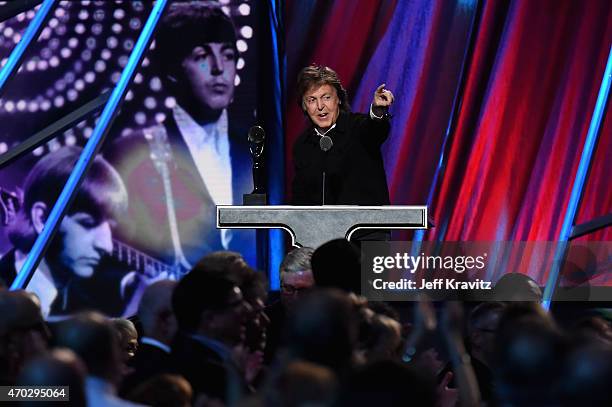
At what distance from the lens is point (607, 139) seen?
7070 mm

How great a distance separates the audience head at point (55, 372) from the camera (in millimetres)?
2221

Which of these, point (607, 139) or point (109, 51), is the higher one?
point (109, 51)

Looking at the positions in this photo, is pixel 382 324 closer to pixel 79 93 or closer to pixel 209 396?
pixel 209 396

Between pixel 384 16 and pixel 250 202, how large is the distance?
290 cm

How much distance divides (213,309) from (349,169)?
A: 1963mm

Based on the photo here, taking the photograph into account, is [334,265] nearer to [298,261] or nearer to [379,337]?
[298,261]

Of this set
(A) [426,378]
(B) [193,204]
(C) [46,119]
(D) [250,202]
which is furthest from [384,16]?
(A) [426,378]

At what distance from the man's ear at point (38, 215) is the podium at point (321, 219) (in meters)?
2.86

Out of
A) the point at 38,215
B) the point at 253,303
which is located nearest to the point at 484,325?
the point at 253,303

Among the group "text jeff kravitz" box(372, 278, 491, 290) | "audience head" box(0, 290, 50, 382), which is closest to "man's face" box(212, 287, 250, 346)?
"audience head" box(0, 290, 50, 382)

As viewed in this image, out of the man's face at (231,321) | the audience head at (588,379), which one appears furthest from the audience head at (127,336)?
the audience head at (588,379)

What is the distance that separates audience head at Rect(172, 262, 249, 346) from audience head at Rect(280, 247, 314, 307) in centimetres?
96

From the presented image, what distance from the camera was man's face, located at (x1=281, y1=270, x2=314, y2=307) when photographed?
4320 mm

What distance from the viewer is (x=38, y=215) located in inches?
288
